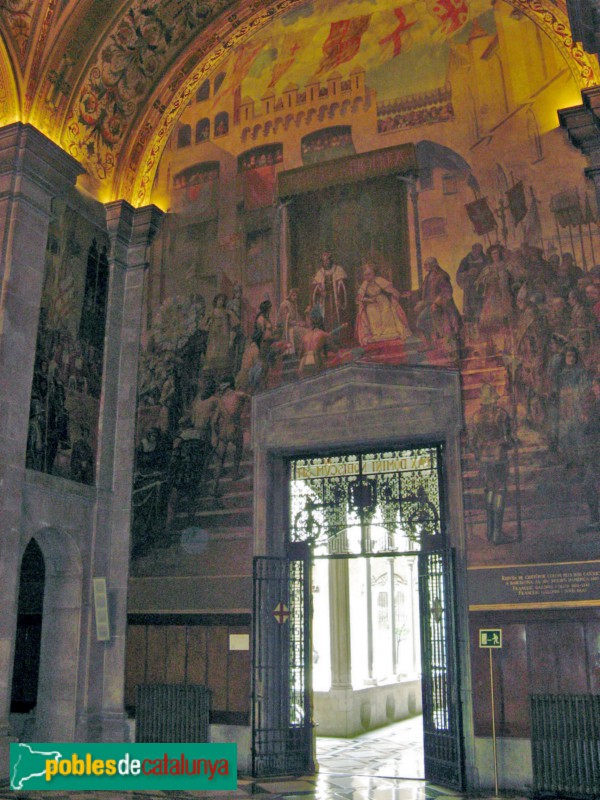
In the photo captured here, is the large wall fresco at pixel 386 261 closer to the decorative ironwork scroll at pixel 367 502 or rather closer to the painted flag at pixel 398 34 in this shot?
the painted flag at pixel 398 34

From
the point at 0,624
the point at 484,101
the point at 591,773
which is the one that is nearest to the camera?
the point at 591,773

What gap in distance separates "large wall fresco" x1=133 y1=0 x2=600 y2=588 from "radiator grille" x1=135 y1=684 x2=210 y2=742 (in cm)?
172

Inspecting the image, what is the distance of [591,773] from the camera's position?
29.7ft

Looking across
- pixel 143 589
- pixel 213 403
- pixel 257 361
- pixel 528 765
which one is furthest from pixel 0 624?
pixel 528 765

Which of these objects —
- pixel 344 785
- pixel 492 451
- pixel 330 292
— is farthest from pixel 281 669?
pixel 330 292

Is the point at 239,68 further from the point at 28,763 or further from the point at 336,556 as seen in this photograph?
the point at 28,763

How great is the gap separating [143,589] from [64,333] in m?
3.90

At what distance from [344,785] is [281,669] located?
1.71 metres

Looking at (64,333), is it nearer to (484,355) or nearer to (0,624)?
(0,624)

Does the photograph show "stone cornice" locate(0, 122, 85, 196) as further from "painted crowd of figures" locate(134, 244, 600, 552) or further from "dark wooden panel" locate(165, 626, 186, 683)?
"dark wooden panel" locate(165, 626, 186, 683)

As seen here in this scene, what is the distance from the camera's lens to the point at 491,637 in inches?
392

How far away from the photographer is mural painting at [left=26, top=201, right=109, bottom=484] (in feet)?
38.0

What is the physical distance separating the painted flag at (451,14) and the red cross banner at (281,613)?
8.61 metres

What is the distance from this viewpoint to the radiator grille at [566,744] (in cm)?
908
